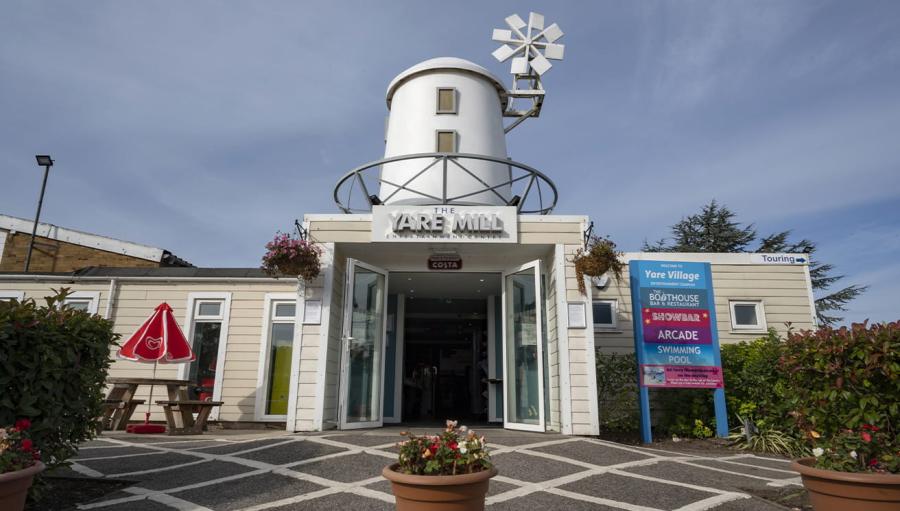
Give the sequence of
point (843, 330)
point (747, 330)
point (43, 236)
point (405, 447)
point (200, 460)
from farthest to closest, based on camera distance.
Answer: point (43, 236) → point (747, 330) → point (200, 460) → point (843, 330) → point (405, 447)

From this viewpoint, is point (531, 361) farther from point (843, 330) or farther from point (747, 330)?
point (747, 330)

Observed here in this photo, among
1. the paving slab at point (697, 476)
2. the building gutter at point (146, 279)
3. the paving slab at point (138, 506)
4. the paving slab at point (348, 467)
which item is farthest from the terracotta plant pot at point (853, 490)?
the building gutter at point (146, 279)

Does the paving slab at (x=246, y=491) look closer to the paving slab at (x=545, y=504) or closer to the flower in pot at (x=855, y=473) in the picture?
the paving slab at (x=545, y=504)

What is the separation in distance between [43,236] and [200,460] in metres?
11.9

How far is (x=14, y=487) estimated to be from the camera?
2982 millimetres

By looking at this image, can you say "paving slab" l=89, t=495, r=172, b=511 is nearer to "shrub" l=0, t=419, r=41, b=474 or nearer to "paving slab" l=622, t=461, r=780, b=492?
"shrub" l=0, t=419, r=41, b=474

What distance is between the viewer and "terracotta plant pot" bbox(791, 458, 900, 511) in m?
3.26

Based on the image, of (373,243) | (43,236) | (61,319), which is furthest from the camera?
(43,236)

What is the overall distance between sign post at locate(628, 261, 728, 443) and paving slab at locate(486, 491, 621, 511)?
12.1 ft

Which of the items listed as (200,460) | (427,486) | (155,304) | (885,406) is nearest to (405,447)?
(427,486)

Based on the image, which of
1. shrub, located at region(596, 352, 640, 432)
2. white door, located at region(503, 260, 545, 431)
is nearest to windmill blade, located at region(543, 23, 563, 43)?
white door, located at region(503, 260, 545, 431)

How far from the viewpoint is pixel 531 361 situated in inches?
303

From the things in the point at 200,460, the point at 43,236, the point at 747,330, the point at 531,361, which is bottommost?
the point at 200,460

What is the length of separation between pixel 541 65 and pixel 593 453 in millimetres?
8991
